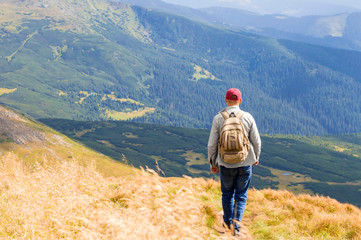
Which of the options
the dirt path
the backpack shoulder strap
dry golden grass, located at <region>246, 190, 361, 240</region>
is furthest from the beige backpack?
dry golden grass, located at <region>246, 190, 361, 240</region>

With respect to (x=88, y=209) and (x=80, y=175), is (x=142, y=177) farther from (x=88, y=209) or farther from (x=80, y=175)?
(x=88, y=209)

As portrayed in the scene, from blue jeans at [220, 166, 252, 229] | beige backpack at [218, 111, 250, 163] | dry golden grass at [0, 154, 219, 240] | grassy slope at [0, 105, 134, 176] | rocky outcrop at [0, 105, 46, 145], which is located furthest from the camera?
rocky outcrop at [0, 105, 46, 145]

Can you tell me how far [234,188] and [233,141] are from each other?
6.05ft

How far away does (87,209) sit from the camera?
800 cm

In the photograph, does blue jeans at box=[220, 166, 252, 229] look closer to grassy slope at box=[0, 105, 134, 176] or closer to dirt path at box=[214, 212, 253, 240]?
dirt path at box=[214, 212, 253, 240]

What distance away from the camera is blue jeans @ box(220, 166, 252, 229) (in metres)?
9.70

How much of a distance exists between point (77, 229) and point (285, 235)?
6054 mm

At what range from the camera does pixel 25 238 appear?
650 centimetres

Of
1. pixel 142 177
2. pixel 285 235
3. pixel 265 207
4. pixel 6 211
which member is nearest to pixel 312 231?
pixel 285 235

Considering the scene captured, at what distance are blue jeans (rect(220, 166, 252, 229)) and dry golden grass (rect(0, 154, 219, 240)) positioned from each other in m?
0.81

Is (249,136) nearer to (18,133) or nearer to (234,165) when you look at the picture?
(234,165)

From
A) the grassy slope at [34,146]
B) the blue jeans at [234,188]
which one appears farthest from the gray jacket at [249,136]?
the grassy slope at [34,146]

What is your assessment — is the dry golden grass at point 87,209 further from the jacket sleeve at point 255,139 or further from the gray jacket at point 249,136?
the jacket sleeve at point 255,139

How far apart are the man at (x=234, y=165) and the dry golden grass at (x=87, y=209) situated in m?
0.97
